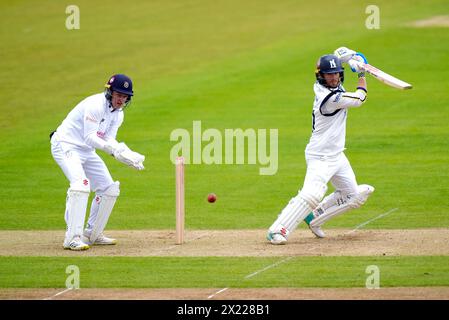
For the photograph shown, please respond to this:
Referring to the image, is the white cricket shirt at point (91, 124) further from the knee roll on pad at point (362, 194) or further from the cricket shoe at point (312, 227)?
the knee roll on pad at point (362, 194)

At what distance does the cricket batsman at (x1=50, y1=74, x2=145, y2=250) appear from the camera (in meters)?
13.8

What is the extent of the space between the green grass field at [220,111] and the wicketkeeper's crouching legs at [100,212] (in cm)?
106

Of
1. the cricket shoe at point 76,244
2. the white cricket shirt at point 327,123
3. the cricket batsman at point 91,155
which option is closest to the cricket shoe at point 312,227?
the white cricket shirt at point 327,123

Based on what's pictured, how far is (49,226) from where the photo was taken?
16375mm

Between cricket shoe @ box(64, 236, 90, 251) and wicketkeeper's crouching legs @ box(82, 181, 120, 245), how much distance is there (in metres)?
0.43

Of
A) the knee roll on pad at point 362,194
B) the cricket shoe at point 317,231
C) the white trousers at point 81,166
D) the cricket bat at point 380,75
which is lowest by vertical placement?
the cricket shoe at point 317,231

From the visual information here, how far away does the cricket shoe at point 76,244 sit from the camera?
13992 millimetres

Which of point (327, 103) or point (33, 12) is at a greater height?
point (33, 12)

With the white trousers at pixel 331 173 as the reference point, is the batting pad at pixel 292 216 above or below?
below

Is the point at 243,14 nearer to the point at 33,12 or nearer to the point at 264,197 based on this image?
the point at 33,12

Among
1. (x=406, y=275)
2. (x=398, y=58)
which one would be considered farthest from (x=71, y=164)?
(x=398, y=58)

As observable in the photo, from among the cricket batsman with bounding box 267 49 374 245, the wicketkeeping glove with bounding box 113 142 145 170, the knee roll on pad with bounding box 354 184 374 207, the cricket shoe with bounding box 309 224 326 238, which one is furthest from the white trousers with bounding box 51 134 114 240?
the knee roll on pad with bounding box 354 184 374 207

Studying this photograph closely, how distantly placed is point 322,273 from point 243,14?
2729 cm
